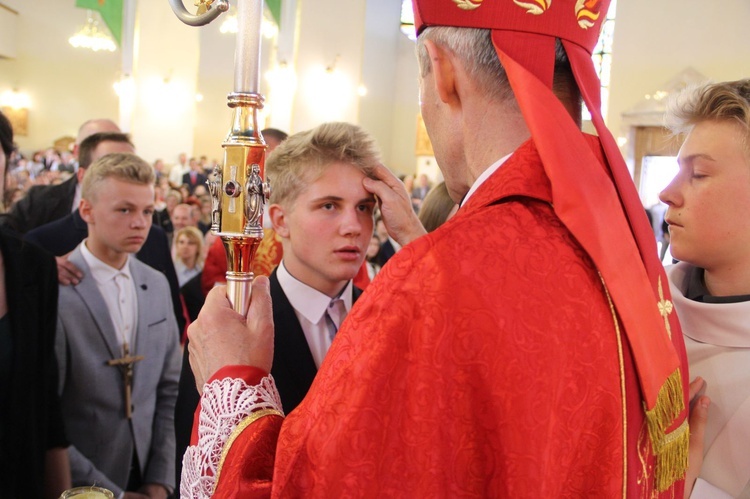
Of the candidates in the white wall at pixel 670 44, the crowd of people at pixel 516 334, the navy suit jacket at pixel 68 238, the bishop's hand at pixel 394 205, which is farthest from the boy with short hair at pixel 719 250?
the white wall at pixel 670 44

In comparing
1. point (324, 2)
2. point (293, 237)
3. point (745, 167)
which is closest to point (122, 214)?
point (293, 237)

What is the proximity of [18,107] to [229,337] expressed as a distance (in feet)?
68.4

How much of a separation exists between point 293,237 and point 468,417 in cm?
116

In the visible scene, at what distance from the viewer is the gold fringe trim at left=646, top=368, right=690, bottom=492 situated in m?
1.09

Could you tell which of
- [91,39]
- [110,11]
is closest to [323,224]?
[110,11]

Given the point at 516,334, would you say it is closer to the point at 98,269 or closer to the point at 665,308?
the point at 665,308

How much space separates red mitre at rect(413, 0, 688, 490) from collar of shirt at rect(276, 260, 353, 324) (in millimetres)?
904

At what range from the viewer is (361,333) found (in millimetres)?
968

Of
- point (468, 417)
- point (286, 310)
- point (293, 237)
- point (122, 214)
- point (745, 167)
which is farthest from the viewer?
point (122, 214)

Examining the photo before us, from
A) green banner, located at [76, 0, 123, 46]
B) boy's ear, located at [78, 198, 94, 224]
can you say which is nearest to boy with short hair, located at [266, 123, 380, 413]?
boy's ear, located at [78, 198, 94, 224]

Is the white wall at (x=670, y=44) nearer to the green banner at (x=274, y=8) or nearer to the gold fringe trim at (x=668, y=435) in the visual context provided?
the green banner at (x=274, y=8)

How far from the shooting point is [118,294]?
2.74 meters

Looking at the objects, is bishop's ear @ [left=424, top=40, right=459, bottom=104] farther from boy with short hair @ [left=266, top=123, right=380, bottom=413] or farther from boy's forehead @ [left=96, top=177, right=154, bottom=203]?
boy's forehead @ [left=96, top=177, right=154, bottom=203]

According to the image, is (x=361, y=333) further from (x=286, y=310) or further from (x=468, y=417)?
(x=286, y=310)
